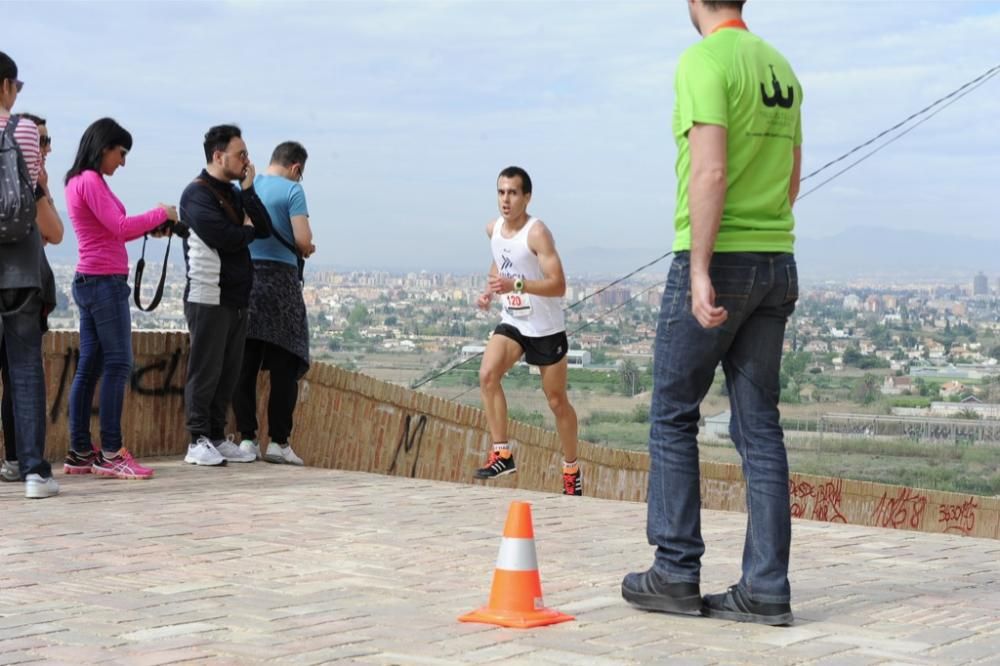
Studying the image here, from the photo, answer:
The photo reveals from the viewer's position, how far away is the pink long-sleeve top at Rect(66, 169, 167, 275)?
9156 mm

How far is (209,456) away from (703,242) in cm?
578

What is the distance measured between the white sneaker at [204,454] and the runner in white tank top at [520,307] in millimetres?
1748

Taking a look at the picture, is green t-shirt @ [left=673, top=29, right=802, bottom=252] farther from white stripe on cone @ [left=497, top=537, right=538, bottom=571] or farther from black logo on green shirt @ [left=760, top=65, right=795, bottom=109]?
white stripe on cone @ [left=497, top=537, right=538, bottom=571]

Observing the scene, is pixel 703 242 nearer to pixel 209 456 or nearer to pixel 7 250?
pixel 7 250

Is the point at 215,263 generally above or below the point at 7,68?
below

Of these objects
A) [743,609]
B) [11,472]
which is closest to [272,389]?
[11,472]

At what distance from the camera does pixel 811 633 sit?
5270 mm

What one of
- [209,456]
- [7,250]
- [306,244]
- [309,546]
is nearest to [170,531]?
[309,546]

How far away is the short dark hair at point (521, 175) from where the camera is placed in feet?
33.2

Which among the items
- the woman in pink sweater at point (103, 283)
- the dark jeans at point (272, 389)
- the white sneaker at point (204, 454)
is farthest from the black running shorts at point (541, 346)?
the woman in pink sweater at point (103, 283)

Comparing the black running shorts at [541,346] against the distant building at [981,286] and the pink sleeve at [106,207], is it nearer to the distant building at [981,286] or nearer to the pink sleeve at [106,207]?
the pink sleeve at [106,207]

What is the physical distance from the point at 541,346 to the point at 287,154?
221 cm

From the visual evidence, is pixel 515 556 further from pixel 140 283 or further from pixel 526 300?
pixel 140 283

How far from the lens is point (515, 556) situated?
537cm
